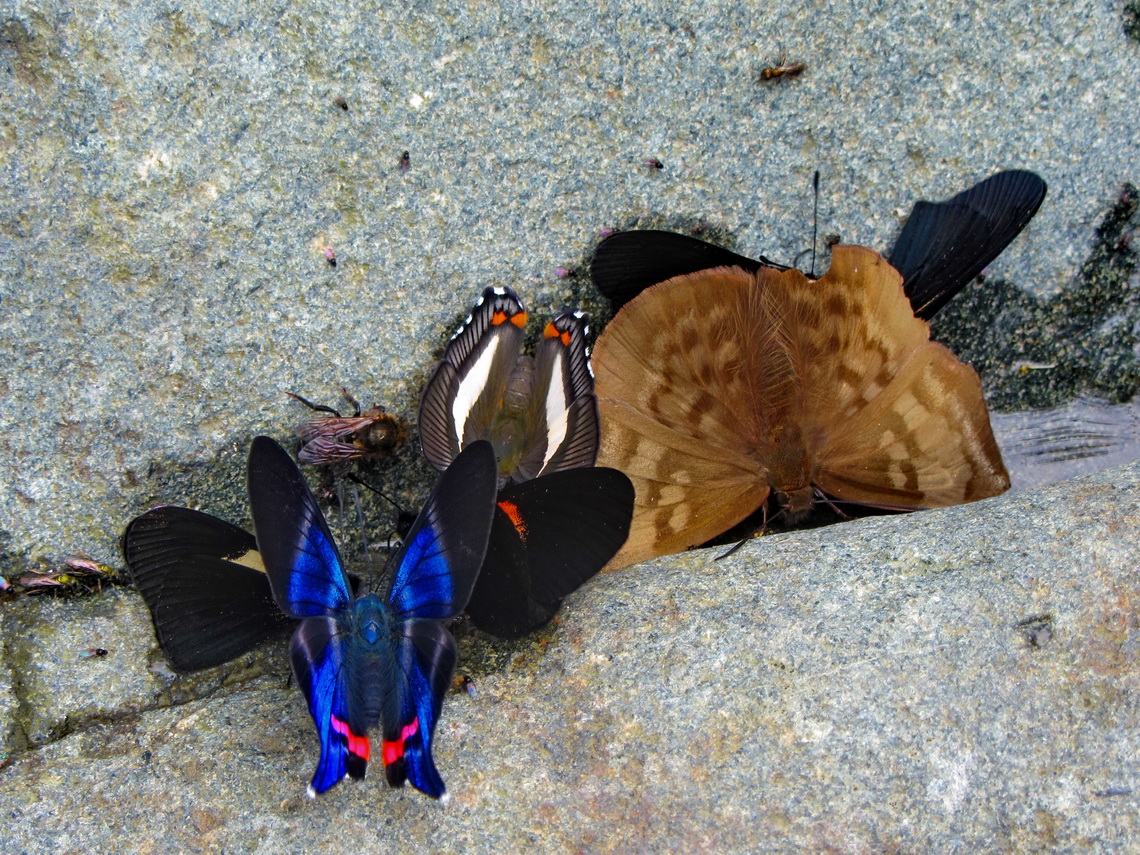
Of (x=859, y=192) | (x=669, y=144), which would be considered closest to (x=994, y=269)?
(x=859, y=192)

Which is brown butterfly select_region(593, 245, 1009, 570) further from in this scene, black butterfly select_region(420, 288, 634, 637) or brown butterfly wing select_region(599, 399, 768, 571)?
black butterfly select_region(420, 288, 634, 637)

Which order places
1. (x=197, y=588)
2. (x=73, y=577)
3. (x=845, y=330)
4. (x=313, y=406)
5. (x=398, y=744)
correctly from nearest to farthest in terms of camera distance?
1. (x=398, y=744)
2. (x=197, y=588)
3. (x=73, y=577)
4. (x=313, y=406)
5. (x=845, y=330)

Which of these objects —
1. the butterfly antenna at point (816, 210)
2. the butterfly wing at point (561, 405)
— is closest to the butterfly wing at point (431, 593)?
the butterfly wing at point (561, 405)

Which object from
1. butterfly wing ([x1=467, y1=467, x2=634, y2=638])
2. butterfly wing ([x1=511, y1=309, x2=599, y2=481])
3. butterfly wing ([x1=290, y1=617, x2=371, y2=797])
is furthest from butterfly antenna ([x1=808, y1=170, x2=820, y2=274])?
butterfly wing ([x1=290, y1=617, x2=371, y2=797])

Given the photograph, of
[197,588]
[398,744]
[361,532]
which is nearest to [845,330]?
[361,532]

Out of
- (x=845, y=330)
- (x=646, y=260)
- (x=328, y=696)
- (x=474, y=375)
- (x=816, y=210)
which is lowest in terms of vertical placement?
(x=328, y=696)

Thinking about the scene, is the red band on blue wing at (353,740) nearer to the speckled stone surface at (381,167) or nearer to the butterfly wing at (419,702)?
the butterfly wing at (419,702)

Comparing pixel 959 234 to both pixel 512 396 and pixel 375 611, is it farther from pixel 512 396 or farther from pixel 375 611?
pixel 375 611

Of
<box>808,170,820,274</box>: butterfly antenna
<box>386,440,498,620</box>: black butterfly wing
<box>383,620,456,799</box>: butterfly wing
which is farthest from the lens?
<box>808,170,820,274</box>: butterfly antenna
